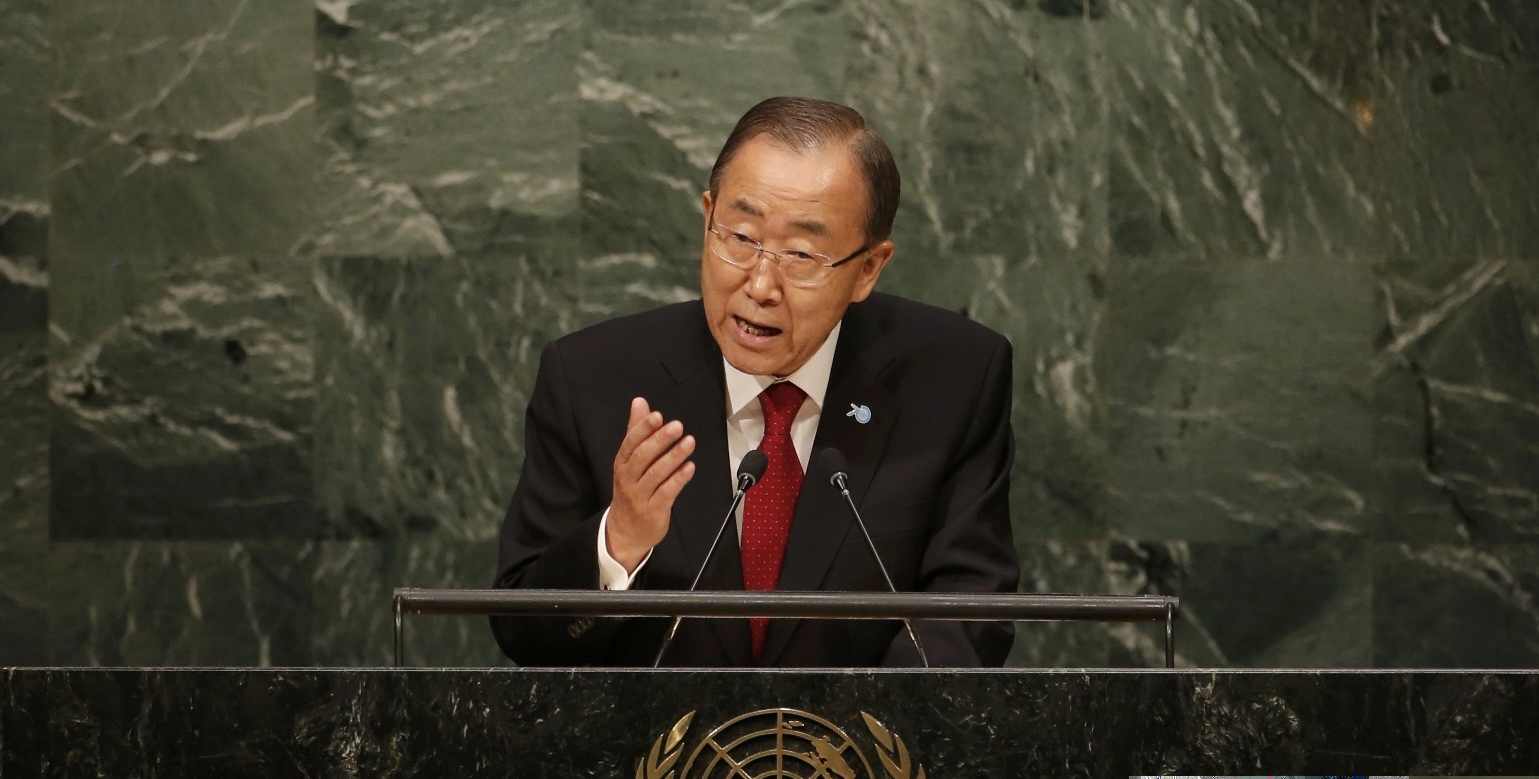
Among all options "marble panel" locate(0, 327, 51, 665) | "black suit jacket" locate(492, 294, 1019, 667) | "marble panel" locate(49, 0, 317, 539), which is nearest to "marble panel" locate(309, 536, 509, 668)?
"marble panel" locate(49, 0, 317, 539)

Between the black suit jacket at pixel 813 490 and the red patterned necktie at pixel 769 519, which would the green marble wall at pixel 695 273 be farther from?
the red patterned necktie at pixel 769 519

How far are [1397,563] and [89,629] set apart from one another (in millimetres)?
3661

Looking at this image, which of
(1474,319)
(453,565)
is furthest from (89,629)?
(1474,319)

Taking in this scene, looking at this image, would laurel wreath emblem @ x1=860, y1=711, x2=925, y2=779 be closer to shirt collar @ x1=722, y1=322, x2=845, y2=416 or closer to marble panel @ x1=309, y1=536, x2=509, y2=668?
shirt collar @ x1=722, y1=322, x2=845, y2=416

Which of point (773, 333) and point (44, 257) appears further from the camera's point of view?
point (44, 257)

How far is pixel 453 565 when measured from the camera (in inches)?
176

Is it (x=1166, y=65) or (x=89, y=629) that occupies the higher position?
(x=1166, y=65)

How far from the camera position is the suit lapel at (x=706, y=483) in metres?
2.71

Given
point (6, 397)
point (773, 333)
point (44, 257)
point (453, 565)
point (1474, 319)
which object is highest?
point (773, 333)

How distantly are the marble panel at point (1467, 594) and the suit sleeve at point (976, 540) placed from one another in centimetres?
204

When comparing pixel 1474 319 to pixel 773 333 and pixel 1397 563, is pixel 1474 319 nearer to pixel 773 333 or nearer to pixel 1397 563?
pixel 1397 563

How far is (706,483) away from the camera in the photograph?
9.11 feet

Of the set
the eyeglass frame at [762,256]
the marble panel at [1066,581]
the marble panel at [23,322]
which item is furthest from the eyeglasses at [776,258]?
the marble panel at [23,322]

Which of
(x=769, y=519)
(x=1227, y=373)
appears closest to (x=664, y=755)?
(x=769, y=519)
